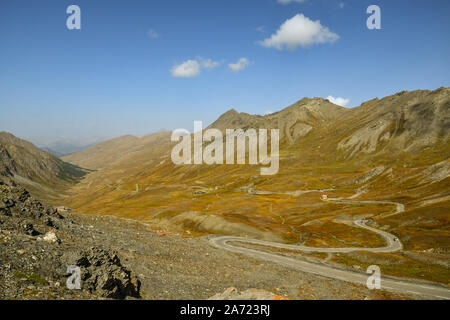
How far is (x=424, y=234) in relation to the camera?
78.2 m

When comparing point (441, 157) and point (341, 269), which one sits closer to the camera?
point (341, 269)

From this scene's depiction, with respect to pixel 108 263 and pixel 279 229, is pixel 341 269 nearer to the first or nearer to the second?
pixel 279 229

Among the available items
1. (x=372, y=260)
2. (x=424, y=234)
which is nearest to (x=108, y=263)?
(x=372, y=260)

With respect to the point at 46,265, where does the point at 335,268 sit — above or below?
below

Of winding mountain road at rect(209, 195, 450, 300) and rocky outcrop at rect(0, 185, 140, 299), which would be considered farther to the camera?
winding mountain road at rect(209, 195, 450, 300)

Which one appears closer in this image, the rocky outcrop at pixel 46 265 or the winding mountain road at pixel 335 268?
the rocky outcrop at pixel 46 265

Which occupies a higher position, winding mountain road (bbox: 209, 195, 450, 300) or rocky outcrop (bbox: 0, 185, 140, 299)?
rocky outcrop (bbox: 0, 185, 140, 299)

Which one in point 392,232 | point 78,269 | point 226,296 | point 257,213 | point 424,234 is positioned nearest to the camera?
point 78,269

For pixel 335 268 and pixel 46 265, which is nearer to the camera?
pixel 46 265

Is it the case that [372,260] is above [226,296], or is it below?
below

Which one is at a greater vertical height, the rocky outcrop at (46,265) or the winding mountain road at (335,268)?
the rocky outcrop at (46,265)
